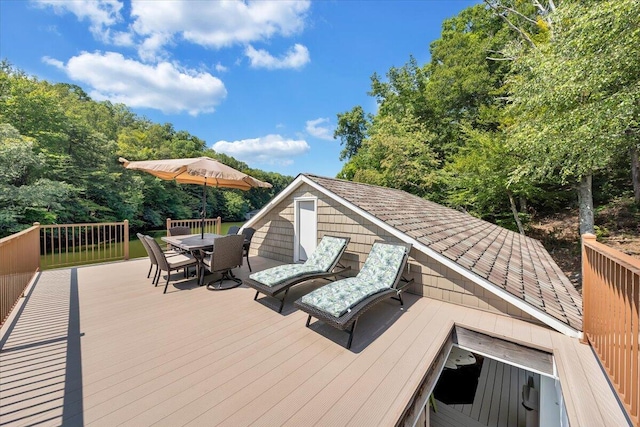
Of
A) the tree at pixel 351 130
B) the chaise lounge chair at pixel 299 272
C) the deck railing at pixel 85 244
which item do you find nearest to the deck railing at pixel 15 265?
the deck railing at pixel 85 244

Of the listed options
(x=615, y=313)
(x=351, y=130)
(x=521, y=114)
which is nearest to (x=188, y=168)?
(x=615, y=313)

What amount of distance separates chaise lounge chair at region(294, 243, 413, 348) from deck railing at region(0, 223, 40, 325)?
138 inches

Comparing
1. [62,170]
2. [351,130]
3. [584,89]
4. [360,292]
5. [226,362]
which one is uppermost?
[351,130]

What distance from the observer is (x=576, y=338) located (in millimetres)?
2689

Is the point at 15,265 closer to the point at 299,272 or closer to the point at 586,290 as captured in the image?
the point at 299,272

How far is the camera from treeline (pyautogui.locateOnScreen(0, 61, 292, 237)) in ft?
36.1

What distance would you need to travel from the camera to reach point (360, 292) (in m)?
3.21

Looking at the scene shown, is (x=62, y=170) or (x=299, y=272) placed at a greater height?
(x=62, y=170)

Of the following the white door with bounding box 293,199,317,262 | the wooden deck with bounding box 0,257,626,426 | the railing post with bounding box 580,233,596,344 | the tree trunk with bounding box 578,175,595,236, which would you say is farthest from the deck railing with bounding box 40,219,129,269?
the tree trunk with bounding box 578,175,595,236

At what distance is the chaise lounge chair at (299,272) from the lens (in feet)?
11.9

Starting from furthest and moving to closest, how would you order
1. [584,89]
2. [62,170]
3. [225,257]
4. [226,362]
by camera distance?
[62,170]
[584,89]
[225,257]
[226,362]

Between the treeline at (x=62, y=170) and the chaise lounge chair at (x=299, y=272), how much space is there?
1388 cm

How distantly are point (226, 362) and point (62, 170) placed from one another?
1786 centimetres

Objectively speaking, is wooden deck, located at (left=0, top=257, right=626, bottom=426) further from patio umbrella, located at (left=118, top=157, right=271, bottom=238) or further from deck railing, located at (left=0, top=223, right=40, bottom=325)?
patio umbrella, located at (left=118, top=157, right=271, bottom=238)
